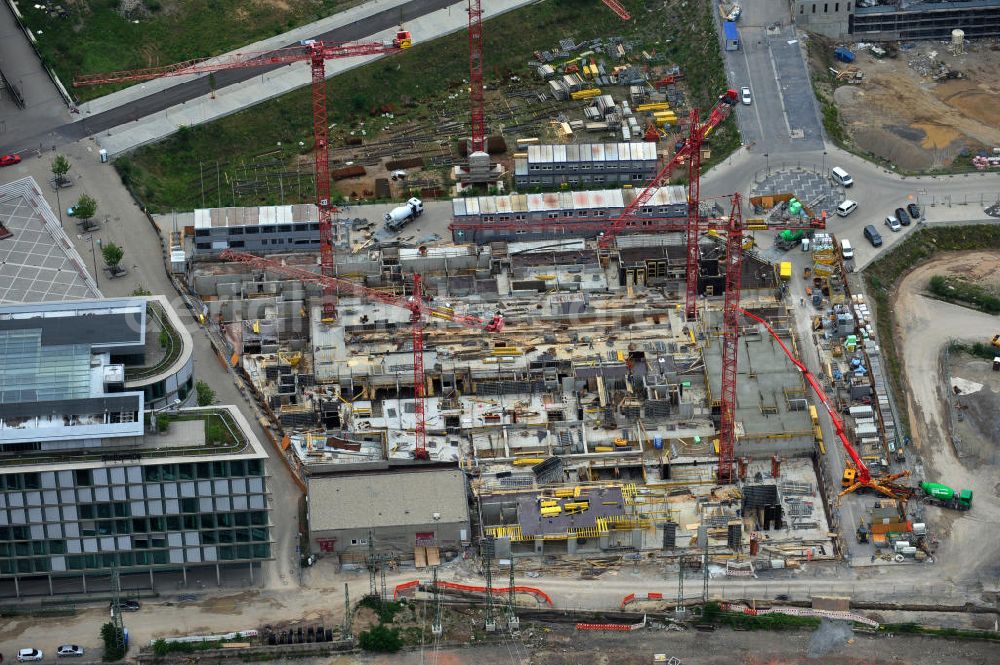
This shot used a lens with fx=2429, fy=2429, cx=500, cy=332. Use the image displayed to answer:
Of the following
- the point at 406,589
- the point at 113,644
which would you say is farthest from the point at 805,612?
the point at 113,644

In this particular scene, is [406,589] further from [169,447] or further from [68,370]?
[68,370]

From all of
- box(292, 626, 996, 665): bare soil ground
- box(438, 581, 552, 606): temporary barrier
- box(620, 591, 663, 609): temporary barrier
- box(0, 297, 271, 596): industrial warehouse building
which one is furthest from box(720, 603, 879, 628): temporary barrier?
box(0, 297, 271, 596): industrial warehouse building

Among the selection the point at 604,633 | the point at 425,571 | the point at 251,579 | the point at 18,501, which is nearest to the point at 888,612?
the point at 604,633

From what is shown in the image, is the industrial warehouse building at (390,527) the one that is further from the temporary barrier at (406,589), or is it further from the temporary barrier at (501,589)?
the temporary barrier at (501,589)

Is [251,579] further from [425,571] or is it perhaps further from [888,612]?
[888,612]

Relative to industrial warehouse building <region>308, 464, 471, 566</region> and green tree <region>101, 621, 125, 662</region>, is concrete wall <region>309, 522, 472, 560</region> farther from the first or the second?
green tree <region>101, 621, 125, 662</region>
